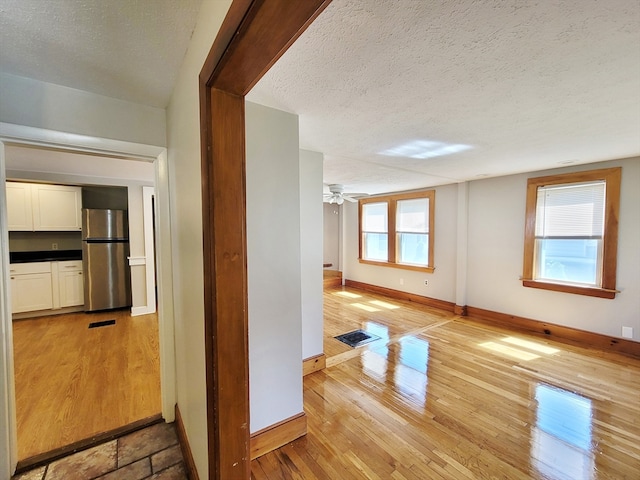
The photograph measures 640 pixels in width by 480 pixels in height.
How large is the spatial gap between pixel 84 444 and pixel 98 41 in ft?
7.77

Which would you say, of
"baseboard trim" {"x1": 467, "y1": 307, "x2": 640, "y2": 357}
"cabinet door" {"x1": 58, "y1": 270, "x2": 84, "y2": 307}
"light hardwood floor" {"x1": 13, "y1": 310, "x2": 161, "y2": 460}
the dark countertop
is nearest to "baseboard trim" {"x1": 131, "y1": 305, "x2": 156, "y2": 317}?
"light hardwood floor" {"x1": 13, "y1": 310, "x2": 161, "y2": 460}

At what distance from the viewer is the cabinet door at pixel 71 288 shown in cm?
440

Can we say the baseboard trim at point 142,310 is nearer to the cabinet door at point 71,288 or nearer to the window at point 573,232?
the cabinet door at point 71,288

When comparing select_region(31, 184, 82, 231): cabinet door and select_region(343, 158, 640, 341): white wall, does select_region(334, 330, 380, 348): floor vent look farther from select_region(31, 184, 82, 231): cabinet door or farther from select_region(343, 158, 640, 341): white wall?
select_region(31, 184, 82, 231): cabinet door

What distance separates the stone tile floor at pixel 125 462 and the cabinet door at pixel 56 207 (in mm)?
4224

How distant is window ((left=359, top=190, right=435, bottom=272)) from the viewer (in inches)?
207

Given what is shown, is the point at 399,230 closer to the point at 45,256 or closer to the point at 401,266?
the point at 401,266

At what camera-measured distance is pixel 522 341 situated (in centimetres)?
352

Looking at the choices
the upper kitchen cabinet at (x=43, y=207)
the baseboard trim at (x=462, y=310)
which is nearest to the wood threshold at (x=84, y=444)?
the upper kitchen cabinet at (x=43, y=207)

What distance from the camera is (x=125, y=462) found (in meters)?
1.63

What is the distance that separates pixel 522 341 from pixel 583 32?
3627mm

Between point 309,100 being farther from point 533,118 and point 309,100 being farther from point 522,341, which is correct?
point 522,341

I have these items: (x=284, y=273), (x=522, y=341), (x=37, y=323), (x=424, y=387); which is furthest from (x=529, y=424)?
(x=37, y=323)

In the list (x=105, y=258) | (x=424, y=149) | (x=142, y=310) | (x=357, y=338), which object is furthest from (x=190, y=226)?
(x=105, y=258)
